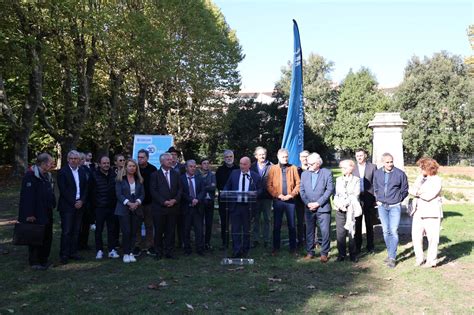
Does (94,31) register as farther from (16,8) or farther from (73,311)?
(73,311)

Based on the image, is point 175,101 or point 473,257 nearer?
point 473,257

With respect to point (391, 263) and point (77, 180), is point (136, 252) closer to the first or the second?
point (77, 180)

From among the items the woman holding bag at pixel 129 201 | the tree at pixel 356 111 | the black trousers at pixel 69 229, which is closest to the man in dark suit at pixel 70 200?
the black trousers at pixel 69 229

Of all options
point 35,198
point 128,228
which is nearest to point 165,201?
point 128,228

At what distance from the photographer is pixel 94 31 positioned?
17219 mm

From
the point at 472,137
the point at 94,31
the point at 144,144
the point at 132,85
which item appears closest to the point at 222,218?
the point at 144,144

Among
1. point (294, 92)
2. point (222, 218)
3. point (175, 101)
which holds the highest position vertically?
point (175, 101)

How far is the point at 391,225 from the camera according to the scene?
7258mm

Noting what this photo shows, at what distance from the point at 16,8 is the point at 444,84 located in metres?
42.6

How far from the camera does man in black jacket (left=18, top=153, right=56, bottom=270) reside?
22.6ft

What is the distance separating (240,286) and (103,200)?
10.3 ft

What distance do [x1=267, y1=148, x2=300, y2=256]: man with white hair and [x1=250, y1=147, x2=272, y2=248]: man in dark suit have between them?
24cm

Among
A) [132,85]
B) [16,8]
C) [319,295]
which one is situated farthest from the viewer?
[132,85]

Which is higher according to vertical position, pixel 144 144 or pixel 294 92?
pixel 294 92
